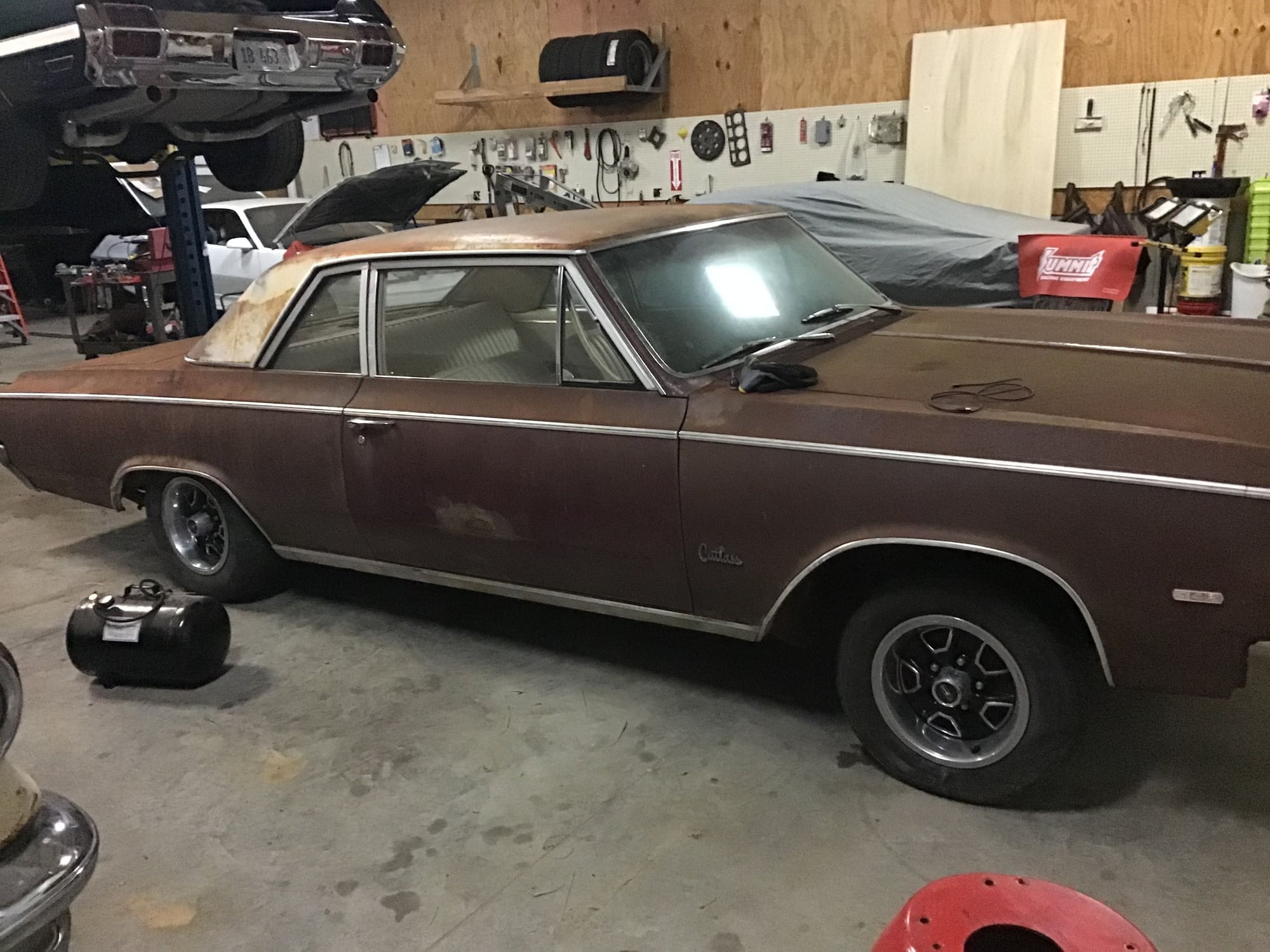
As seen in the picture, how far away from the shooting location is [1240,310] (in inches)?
258

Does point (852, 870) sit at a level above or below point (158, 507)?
below

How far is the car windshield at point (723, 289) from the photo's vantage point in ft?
A: 9.82

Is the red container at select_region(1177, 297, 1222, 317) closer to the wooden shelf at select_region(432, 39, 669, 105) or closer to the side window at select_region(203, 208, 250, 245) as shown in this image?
the wooden shelf at select_region(432, 39, 669, 105)

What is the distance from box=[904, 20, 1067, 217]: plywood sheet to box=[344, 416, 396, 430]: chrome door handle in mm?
6299

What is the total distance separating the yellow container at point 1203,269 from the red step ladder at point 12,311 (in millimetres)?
11003

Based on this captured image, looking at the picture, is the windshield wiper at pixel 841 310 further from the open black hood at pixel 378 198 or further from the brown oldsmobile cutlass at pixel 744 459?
the open black hood at pixel 378 198

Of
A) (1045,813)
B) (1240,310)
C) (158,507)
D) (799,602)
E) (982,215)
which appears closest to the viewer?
(1045,813)

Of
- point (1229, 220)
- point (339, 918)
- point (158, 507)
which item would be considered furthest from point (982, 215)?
point (339, 918)

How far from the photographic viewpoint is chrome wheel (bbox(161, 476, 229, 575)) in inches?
161

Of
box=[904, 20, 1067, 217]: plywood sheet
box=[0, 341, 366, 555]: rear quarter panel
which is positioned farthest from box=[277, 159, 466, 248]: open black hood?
box=[0, 341, 366, 555]: rear quarter panel

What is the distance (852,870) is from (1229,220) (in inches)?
246

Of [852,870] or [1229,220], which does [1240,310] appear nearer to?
[1229,220]

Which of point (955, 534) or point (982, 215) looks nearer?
point (955, 534)

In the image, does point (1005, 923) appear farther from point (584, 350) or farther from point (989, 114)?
point (989, 114)
